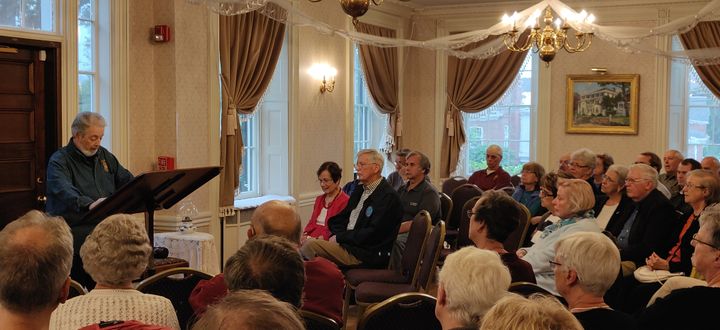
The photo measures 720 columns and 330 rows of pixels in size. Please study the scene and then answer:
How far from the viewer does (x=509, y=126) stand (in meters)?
11.2

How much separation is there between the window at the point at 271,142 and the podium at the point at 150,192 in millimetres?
3833

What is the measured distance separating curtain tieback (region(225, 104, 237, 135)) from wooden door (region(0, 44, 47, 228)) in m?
1.84

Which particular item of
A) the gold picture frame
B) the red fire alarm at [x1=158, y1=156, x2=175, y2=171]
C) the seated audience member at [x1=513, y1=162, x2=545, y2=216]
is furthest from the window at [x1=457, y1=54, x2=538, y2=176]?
the red fire alarm at [x1=158, y1=156, x2=175, y2=171]

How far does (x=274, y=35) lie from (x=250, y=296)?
7174mm

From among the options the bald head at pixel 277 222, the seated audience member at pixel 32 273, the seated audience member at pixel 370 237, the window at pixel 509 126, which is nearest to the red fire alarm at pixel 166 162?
the seated audience member at pixel 370 237

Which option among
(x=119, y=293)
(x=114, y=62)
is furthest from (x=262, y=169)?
(x=119, y=293)

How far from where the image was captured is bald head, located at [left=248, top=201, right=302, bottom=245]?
340 centimetres

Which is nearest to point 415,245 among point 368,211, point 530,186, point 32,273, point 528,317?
point 368,211

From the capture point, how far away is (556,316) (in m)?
1.49

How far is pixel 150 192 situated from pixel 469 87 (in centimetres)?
721

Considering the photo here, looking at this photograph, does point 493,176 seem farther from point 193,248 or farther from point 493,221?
point 493,221

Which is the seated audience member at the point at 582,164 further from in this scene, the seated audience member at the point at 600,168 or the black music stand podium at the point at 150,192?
the black music stand podium at the point at 150,192

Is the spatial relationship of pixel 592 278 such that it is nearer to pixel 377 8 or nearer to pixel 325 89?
pixel 325 89

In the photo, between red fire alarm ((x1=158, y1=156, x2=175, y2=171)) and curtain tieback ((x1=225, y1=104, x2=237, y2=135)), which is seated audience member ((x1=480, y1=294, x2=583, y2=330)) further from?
curtain tieback ((x1=225, y1=104, x2=237, y2=135))
